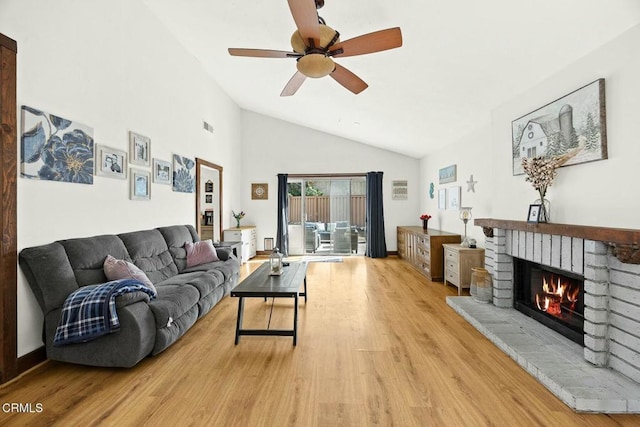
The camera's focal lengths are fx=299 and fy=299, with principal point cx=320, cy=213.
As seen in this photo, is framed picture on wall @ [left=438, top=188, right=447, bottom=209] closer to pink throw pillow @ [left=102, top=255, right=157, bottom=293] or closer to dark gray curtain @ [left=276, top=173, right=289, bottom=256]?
dark gray curtain @ [left=276, top=173, right=289, bottom=256]

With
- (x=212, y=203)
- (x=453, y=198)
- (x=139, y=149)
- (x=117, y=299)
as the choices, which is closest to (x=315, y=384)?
(x=117, y=299)

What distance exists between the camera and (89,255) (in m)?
2.49

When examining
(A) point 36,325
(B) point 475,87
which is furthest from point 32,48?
(B) point 475,87

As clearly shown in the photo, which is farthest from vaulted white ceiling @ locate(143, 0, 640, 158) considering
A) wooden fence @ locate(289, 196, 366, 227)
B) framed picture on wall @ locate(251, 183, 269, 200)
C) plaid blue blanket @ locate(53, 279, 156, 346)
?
plaid blue blanket @ locate(53, 279, 156, 346)

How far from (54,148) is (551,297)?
14.5 feet

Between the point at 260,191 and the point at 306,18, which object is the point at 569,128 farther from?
the point at 260,191

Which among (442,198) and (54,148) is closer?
(54,148)

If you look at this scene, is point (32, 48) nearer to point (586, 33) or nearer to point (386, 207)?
point (586, 33)

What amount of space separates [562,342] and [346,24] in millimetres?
3363

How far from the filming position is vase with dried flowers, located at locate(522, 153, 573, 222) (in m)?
2.55

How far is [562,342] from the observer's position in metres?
2.37

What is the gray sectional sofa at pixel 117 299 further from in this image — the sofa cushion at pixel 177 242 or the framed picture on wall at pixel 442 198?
the framed picture on wall at pixel 442 198

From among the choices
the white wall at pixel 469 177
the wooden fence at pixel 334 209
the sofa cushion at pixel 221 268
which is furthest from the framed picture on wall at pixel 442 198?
the sofa cushion at pixel 221 268

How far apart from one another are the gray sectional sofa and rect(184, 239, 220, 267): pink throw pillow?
2.36ft
